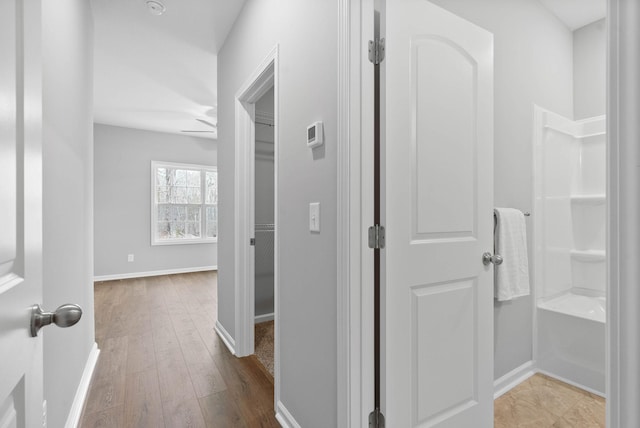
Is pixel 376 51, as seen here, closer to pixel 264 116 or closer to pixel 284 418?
pixel 284 418

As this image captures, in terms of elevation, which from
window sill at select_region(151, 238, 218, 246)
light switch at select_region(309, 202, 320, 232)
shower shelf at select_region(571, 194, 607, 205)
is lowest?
window sill at select_region(151, 238, 218, 246)

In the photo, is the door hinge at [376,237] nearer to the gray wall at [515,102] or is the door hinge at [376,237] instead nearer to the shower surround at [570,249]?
the gray wall at [515,102]

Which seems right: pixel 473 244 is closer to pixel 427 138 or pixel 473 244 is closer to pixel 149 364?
pixel 427 138

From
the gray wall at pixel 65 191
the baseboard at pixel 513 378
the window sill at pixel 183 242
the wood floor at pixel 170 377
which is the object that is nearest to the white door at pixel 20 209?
the gray wall at pixel 65 191

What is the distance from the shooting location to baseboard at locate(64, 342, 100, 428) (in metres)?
1.58

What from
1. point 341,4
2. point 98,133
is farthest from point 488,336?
point 98,133

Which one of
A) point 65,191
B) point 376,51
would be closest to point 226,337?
point 65,191

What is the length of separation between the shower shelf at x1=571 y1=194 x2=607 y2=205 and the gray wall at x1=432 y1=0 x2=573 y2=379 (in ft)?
2.59

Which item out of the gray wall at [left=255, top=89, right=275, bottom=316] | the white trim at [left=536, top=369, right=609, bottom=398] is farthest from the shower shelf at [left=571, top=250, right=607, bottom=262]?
the gray wall at [left=255, top=89, right=275, bottom=316]

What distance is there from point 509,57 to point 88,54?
Answer: 2.96 m

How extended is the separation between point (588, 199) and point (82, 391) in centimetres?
389

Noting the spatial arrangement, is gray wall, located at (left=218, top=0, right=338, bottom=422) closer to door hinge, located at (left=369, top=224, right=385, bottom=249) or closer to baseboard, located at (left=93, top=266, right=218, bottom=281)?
door hinge, located at (left=369, top=224, right=385, bottom=249)

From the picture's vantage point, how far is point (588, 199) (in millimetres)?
2541

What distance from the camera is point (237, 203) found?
238 centimetres
